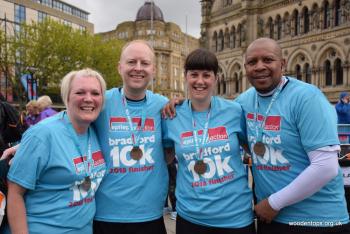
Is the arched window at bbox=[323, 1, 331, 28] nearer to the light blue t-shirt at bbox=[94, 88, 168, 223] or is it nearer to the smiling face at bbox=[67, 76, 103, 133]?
the light blue t-shirt at bbox=[94, 88, 168, 223]

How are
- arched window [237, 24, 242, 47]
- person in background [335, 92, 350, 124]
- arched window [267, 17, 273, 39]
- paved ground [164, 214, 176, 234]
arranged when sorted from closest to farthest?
paved ground [164, 214, 176, 234] → person in background [335, 92, 350, 124] → arched window [267, 17, 273, 39] → arched window [237, 24, 242, 47]

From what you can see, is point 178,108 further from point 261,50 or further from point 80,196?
point 80,196

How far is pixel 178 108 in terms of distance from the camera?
146 inches

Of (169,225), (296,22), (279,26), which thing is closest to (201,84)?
(169,225)

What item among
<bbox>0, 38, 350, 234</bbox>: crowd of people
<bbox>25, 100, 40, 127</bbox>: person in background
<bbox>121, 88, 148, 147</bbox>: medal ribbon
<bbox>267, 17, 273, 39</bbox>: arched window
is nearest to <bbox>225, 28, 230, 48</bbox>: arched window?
<bbox>267, 17, 273, 39</bbox>: arched window

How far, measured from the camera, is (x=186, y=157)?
3449 millimetres

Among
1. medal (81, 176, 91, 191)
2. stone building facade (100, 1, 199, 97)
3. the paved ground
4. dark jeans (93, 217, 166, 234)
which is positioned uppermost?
stone building facade (100, 1, 199, 97)

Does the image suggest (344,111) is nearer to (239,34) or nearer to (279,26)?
(279,26)

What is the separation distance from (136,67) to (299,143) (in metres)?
1.61

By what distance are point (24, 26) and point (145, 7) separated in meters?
64.9

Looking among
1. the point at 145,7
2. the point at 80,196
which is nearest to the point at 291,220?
the point at 80,196

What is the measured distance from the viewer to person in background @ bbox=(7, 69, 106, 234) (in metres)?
2.96

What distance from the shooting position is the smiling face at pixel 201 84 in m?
3.50

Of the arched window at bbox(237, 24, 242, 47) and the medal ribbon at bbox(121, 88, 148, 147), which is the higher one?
the arched window at bbox(237, 24, 242, 47)
